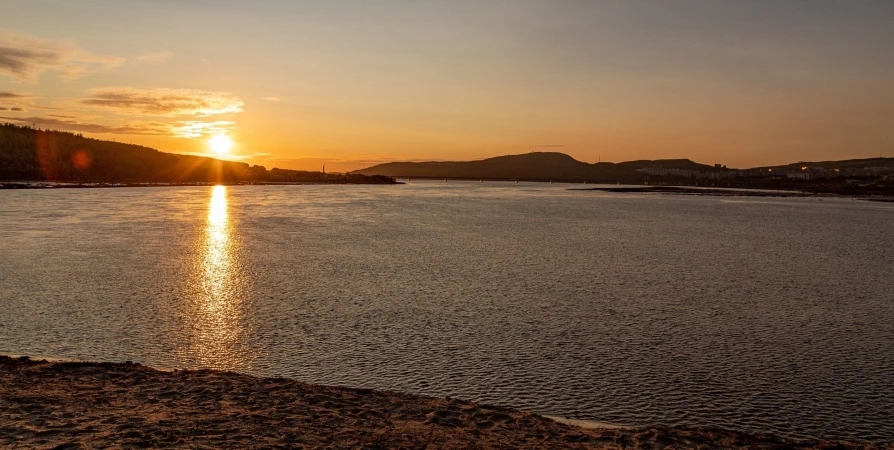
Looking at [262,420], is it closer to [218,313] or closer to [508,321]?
[218,313]

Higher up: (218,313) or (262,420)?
(262,420)

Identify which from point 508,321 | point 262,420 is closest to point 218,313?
point 508,321

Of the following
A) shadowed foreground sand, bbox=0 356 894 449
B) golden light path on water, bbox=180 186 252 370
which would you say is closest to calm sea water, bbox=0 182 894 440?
golden light path on water, bbox=180 186 252 370

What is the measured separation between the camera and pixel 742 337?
55.6 ft

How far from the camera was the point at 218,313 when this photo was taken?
1845 cm

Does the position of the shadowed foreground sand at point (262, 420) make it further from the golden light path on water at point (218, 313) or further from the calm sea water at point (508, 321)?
the golden light path on water at point (218, 313)

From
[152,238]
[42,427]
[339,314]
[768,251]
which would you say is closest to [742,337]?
[339,314]

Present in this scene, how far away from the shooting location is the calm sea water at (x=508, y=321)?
12.3 meters

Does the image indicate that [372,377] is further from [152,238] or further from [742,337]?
[152,238]

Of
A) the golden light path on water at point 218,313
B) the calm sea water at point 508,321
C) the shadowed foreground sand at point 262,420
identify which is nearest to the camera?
the shadowed foreground sand at point 262,420

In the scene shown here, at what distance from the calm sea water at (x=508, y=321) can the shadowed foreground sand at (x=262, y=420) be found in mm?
1116

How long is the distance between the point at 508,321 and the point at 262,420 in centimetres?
974

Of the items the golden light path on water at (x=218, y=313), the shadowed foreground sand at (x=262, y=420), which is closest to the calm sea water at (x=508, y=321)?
the golden light path on water at (x=218, y=313)

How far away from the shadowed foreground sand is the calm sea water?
1116mm
